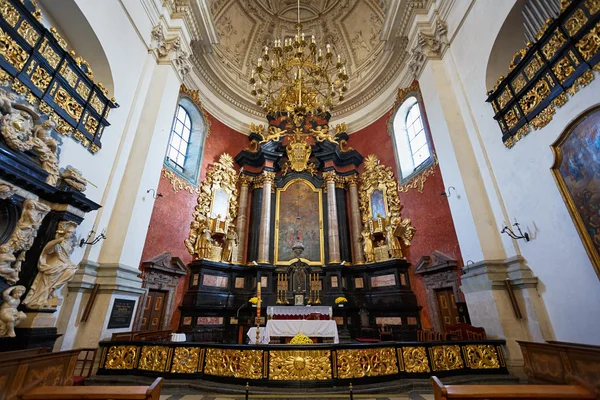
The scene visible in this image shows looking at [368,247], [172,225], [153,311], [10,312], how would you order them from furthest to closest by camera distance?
1. [368,247]
2. [172,225]
3. [153,311]
4. [10,312]

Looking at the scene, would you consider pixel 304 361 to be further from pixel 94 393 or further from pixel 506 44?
pixel 506 44

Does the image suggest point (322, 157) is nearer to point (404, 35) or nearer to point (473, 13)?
point (404, 35)

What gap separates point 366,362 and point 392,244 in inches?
208

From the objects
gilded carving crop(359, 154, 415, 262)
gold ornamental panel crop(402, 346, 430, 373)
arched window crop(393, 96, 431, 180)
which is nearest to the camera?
gold ornamental panel crop(402, 346, 430, 373)

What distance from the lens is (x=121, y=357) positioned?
4.70 m

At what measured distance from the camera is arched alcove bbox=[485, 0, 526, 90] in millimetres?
5605

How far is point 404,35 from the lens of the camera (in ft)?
31.3

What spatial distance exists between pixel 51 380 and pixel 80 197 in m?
2.77

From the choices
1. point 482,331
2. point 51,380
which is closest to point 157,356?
point 51,380

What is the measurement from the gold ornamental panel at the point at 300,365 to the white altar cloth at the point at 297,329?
7.27ft

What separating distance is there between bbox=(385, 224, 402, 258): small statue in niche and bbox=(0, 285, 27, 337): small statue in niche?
865 centimetres

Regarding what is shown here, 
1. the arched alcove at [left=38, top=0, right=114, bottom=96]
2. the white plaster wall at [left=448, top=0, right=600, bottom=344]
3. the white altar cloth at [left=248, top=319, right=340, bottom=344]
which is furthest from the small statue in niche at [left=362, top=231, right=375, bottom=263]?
the arched alcove at [left=38, top=0, right=114, bottom=96]

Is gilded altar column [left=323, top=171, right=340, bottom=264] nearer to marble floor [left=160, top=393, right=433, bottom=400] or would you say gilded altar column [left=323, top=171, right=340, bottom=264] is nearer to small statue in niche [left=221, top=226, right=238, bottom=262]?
small statue in niche [left=221, top=226, right=238, bottom=262]

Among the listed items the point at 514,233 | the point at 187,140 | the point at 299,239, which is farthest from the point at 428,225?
the point at 187,140
